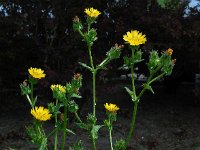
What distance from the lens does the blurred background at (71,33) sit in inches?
216

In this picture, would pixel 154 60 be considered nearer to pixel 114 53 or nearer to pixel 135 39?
pixel 135 39

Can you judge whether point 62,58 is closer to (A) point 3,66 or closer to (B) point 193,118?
(A) point 3,66

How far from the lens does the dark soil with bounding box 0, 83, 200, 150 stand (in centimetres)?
496

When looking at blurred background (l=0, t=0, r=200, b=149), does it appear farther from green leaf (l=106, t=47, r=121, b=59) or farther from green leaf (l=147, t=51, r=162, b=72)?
green leaf (l=147, t=51, r=162, b=72)

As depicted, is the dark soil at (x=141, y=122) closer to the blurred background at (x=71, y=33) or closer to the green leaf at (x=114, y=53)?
the blurred background at (x=71, y=33)

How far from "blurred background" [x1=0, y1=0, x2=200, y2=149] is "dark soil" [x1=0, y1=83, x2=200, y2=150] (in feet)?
0.96

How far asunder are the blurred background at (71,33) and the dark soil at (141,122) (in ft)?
0.96

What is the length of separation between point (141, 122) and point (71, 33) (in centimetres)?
138

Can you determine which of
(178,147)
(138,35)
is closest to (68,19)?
(178,147)

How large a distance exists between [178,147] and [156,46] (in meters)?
1.34

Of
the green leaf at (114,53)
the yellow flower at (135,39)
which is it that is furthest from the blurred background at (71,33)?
the yellow flower at (135,39)

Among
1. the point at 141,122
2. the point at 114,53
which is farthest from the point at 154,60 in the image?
the point at 141,122

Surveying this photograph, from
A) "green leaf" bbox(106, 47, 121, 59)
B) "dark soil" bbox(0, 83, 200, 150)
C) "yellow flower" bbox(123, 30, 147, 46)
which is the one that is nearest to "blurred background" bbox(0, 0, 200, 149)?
"dark soil" bbox(0, 83, 200, 150)

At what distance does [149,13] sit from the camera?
5586mm
